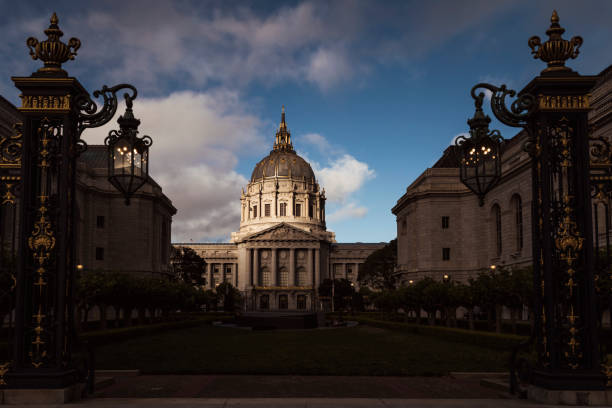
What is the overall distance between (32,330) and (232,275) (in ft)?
458

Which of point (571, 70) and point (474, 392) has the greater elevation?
point (571, 70)

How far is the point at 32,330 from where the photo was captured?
10.9m

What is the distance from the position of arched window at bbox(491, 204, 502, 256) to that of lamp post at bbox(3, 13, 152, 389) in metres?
57.9

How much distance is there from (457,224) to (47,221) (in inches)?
2475

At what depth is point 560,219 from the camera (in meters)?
11.3

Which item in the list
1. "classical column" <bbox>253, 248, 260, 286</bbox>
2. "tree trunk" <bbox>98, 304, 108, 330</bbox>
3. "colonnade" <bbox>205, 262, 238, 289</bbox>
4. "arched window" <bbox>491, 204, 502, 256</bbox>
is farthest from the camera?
"colonnade" <bbox>205, 262, 238, 289</bbox>

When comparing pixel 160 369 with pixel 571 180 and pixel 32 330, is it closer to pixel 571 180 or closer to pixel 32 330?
pixel 32 330

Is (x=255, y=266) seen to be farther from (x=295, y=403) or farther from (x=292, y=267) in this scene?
(x=295, y=403)

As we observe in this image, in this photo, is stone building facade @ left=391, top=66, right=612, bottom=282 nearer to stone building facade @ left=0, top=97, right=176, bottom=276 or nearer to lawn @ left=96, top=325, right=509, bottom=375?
stone building facade @ left=0, top=97, right=176, bottom=276

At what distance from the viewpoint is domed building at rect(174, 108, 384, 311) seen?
443 feet

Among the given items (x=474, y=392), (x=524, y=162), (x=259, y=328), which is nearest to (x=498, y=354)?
(x=474, y=392)

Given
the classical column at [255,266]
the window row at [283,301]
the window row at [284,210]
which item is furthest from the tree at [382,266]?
the window row at [284,210]

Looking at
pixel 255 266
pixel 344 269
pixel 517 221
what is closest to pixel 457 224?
pixel 517 221

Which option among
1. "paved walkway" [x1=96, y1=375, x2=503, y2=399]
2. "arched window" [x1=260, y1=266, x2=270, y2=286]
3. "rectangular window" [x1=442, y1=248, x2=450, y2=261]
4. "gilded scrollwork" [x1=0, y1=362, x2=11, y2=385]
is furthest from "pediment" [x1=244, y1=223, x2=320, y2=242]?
"gilded scrollwork" [x1=0, y1=362, x2=11, y2=385]
